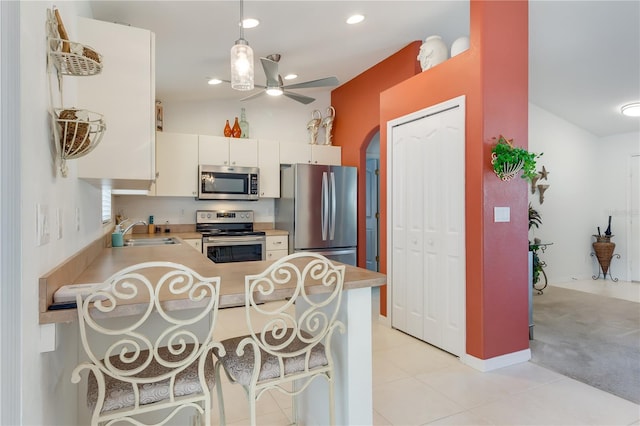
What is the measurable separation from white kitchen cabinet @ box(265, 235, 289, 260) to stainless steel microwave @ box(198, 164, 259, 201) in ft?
2.03

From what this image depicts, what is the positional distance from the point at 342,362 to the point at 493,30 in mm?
2669

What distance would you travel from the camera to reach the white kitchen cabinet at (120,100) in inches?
69.2

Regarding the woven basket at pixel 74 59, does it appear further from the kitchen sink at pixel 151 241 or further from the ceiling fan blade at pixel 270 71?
the kitchen sink at pixel 151 241

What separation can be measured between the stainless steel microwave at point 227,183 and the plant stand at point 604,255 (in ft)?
18.7

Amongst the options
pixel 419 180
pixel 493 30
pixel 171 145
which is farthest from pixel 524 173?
pixel 171 145

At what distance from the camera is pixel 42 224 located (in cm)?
118

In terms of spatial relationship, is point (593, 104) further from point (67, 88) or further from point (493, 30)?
point (67, 88)

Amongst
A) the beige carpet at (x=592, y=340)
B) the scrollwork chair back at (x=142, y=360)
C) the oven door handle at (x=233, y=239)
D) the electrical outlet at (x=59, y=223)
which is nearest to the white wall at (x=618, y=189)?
the beige carpet at (x=592, y=340)

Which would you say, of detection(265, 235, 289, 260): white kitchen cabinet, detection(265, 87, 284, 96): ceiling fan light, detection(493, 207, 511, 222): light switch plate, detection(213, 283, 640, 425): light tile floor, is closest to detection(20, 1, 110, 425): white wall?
detection(213, 283, 640, 425): light tile floor

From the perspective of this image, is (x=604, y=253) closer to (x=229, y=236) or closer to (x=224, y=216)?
(x=229, y=236)

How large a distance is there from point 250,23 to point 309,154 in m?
2.47

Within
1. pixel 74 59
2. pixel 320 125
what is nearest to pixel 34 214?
pixel 74 59

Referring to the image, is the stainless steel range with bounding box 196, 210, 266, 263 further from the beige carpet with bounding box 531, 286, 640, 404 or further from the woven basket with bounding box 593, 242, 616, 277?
the woven basket with bounding box 593, 242, 616, 277

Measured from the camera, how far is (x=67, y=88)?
1.59 meters
